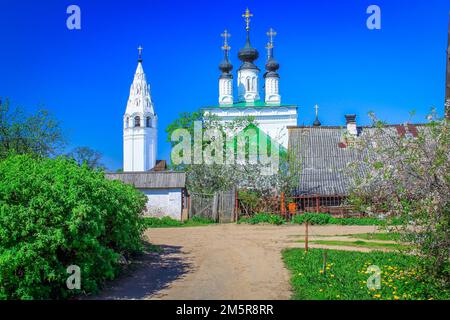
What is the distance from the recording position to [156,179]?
27188 millimetres

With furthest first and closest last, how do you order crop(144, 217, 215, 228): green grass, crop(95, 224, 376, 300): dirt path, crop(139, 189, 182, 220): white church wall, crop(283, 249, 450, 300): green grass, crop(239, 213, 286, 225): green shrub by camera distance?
crop(139, 189, 182, 220): white church wall, crop(144, 217, 215, 228): green grass, crop(239, 213, 286, 225): green shrub, crop(95, 224, 376, 300): dirt path, crop(283, 249, 450, 300): green grass

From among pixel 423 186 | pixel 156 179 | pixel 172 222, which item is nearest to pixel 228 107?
pixel 156 179

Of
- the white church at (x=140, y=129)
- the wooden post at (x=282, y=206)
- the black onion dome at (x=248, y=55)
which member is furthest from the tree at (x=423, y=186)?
the black onion dome at (x=248, y=55)

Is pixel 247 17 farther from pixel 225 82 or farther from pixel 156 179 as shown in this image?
pixel 156 179

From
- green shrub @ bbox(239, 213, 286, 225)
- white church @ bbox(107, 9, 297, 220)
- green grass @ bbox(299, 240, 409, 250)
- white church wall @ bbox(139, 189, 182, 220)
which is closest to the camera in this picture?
green grass @ bbox(299, 240, 409, 250)

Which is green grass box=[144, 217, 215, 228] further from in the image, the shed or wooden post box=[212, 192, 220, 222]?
the shed

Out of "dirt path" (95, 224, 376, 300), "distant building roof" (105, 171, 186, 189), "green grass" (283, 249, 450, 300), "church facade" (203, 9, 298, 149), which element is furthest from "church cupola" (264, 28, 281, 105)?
"green grass" (283, 249, 450, 300)

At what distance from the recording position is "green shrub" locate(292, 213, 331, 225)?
23062 millimetres

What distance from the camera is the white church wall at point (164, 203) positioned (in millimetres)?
26828

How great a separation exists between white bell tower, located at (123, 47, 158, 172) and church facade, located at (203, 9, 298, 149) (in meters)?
6.92

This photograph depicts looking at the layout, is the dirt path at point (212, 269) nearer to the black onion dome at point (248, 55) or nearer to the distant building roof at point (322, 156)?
the distant building roof at point (322, 156)

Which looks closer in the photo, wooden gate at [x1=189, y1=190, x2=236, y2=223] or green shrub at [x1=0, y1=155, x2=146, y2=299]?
green shrub at [x1=0, y1=155, x2=146, y2=299]
